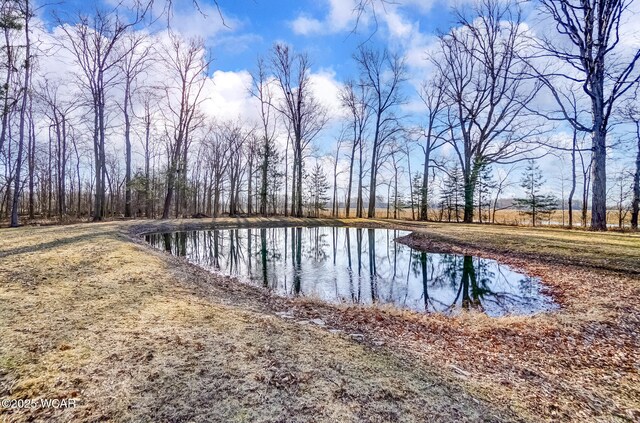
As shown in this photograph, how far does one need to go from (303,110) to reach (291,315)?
25.7 meters

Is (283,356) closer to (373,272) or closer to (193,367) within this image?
(193,367)

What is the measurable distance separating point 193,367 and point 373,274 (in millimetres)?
6801

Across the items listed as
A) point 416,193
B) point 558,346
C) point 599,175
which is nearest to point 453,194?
point 416,193

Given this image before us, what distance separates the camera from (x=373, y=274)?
8867 mm

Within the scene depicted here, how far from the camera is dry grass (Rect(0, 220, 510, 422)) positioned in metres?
2.17

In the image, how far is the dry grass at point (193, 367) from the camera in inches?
85.5

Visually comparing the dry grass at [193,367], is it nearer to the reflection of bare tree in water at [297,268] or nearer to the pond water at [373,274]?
the reflection of bare tree in water at [297,268]

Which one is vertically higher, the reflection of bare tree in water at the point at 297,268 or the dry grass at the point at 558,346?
the dry grass at the point at 558,346

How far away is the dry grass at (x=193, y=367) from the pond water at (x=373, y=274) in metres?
3.00

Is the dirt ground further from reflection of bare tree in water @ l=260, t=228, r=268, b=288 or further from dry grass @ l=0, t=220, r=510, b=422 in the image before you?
reflection of bare tree in water @ l=260, t=228, r=268, b=288

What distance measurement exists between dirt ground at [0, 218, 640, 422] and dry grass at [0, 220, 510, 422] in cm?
1

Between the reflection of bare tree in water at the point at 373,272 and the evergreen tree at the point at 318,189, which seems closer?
the reflection of bare tree in water at the point at 373,272

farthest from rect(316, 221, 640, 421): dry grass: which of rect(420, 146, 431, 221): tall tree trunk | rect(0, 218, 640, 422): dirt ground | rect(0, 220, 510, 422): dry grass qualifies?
rect(420, 146, 431, 221): tall tree trunk

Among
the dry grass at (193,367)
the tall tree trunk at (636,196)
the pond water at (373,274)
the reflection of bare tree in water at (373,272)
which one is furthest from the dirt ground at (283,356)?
the tall tree trunk at (636,196)
